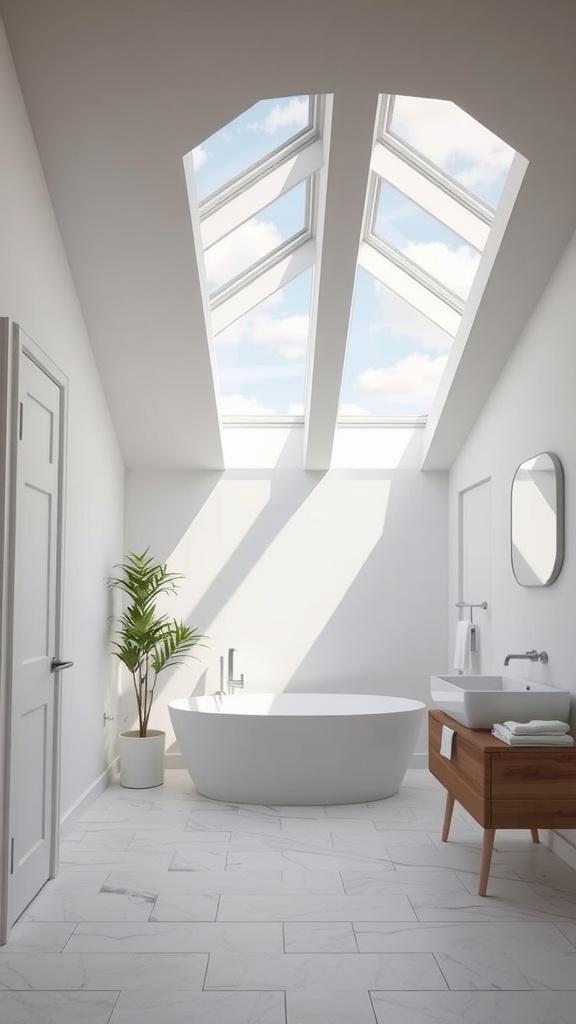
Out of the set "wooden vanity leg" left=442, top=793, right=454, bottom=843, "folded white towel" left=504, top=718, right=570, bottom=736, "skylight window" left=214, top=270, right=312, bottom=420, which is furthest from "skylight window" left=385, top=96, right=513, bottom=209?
"wooden vanity leg" left=442, top=793, right=454, bottom=843

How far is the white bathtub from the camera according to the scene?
204 inches

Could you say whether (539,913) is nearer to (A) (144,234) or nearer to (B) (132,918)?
(B) (132,918)

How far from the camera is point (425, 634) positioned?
6.53 m

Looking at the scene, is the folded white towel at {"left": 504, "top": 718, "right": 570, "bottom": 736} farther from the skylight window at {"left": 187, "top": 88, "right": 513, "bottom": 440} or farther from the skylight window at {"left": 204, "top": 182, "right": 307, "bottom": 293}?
the skylight window at {"left": 204, "top": 182, "right": 307, "bottom": 293}

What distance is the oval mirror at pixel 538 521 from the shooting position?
423cm

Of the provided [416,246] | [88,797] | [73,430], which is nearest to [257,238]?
[416,246]

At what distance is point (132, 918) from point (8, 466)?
1.75m

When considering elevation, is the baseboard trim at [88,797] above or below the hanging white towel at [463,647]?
below

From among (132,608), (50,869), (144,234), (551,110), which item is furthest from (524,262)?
(50,869)

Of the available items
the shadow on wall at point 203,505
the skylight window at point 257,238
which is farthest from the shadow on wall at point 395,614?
the skylight window at point 257,238

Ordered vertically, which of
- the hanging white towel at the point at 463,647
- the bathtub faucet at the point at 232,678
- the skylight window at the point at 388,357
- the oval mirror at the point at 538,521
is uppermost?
the skylight window at the point at 388,357

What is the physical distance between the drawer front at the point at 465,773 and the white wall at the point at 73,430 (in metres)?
1.86

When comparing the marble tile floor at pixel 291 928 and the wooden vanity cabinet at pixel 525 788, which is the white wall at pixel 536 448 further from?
the marble tile floor at pixel 291 928

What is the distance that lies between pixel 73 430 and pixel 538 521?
2.43 metres
